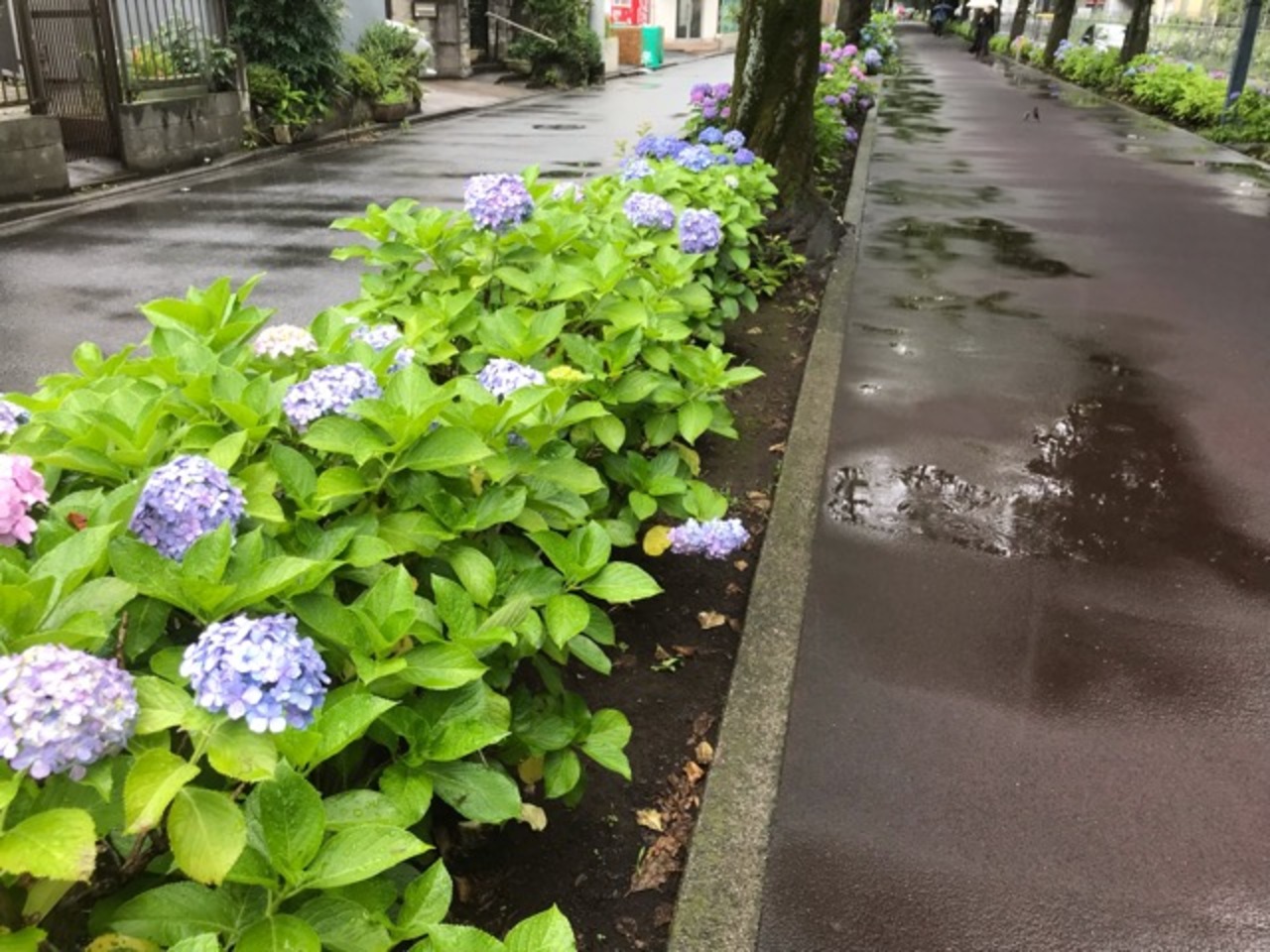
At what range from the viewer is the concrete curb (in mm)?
2574

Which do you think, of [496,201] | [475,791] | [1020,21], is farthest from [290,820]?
[1020,21]

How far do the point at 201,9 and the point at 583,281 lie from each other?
1325 cm

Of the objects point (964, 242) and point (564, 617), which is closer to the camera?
point (564, 617)

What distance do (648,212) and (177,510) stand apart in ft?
10.5

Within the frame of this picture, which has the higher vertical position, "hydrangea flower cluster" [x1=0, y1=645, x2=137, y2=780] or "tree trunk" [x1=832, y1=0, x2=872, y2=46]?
"tree trunk" [x1=832, y1=0, x2=872, y2=46]

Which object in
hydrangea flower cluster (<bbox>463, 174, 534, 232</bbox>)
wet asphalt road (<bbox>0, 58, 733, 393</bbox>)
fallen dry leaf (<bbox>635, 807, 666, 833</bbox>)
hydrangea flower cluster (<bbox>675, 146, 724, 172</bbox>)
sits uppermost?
hydrangea flower cluster (<bbox>463, 174, 534, 232</bbox>)

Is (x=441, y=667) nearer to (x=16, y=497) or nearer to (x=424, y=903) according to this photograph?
(x=424, y=903)

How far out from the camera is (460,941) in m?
1.64

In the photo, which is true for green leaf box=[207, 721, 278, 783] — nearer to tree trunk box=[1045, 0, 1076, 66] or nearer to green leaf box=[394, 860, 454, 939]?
green leaf box=[394, 860, 454, 939]

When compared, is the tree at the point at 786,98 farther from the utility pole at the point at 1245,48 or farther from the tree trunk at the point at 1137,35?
the tree trunk at the point at 1137,35

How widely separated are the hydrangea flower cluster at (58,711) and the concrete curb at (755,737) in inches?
58.6

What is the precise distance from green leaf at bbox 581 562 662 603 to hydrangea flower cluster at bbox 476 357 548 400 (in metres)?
0.53

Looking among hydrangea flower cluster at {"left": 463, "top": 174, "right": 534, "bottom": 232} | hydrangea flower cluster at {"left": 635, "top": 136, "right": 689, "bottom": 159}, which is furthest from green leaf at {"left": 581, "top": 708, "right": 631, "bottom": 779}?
hydrangea flower cluster at {"left": 635, "top": 136, "right": 689, "bottom": 159}

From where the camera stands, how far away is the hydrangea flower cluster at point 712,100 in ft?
32.9
